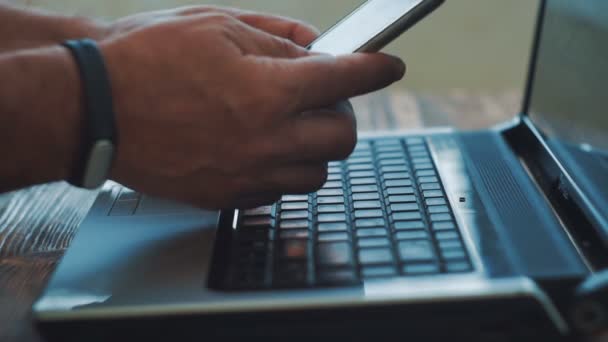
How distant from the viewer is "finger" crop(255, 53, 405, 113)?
16.8 inches

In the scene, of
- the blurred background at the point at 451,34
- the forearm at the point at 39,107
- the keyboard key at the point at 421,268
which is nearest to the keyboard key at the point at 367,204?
the keyboard key at the point at 421,268

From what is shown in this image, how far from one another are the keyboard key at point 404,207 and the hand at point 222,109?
0.07m

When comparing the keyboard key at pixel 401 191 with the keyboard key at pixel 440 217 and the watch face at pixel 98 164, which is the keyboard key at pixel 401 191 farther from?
the watch face at pixel 98 164

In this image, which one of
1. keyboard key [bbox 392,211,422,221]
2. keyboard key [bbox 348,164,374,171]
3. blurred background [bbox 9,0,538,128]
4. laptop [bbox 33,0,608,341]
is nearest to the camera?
laptop [bbox 33,0,608,341]

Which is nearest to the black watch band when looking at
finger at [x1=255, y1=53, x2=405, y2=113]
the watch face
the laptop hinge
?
the watch face

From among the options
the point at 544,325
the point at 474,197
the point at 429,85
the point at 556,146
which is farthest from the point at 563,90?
the point at 429,85

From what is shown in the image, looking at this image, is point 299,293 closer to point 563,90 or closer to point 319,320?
point 319,320

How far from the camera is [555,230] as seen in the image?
452 millimetres

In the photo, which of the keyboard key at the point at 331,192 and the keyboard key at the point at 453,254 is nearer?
the keyboard key at the point at 453,254

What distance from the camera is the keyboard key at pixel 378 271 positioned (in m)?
0.40

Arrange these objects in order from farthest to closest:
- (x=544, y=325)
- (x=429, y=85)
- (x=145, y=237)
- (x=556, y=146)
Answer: (x=429, y=85) < (x=556, y=146) < (x=145, y=237) < (x=544, y=325)

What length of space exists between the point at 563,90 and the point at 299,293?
0.40 m

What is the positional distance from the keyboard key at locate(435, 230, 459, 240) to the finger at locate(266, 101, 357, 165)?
0.09m

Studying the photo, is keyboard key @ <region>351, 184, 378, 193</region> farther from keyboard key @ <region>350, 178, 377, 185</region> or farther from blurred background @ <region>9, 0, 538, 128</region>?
blurred background @ <region>9, 0, 538, 128</region>
